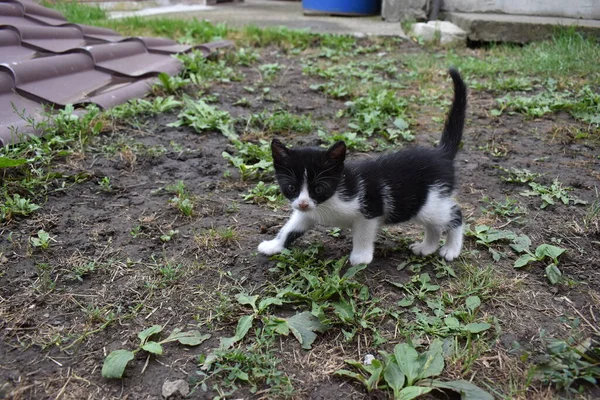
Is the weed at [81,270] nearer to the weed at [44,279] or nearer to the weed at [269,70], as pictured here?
the weed at [44,279]

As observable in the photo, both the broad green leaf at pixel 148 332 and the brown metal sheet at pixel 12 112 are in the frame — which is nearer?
the broad green leaf at pixel 148 332

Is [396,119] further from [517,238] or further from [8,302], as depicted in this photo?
[8,302]

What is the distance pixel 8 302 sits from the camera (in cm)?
218

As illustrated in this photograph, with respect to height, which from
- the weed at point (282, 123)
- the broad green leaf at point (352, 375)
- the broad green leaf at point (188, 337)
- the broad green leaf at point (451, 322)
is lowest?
the broad green leaf at point (352, 375)

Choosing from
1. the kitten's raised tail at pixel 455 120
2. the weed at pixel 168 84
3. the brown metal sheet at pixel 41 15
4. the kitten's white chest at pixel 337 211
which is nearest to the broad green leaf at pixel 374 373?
the kitten's white chest at pixel 337 211

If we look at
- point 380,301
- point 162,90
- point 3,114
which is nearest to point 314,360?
point 380,301

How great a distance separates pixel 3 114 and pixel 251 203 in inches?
77.5

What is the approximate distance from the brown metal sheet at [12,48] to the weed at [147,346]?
10.6 ft

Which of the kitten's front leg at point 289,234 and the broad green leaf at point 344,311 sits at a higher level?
the kitten's front leg at point 289,234

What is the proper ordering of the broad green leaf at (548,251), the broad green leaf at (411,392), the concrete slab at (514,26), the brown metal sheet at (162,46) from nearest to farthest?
1. the broad green leaf at (411,392)
2. the broad green leaf at (548,251)
3. the brown metal sheet at (162,46)
4. the concrete slab at (514,26)

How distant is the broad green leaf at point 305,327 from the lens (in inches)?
78.9

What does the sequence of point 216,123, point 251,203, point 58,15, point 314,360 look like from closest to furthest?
point 314,360, point 251,203, point 216,123, point 58,15

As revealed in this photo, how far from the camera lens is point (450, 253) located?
2.56 meters

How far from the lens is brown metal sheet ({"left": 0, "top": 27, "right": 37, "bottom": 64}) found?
165 inches
